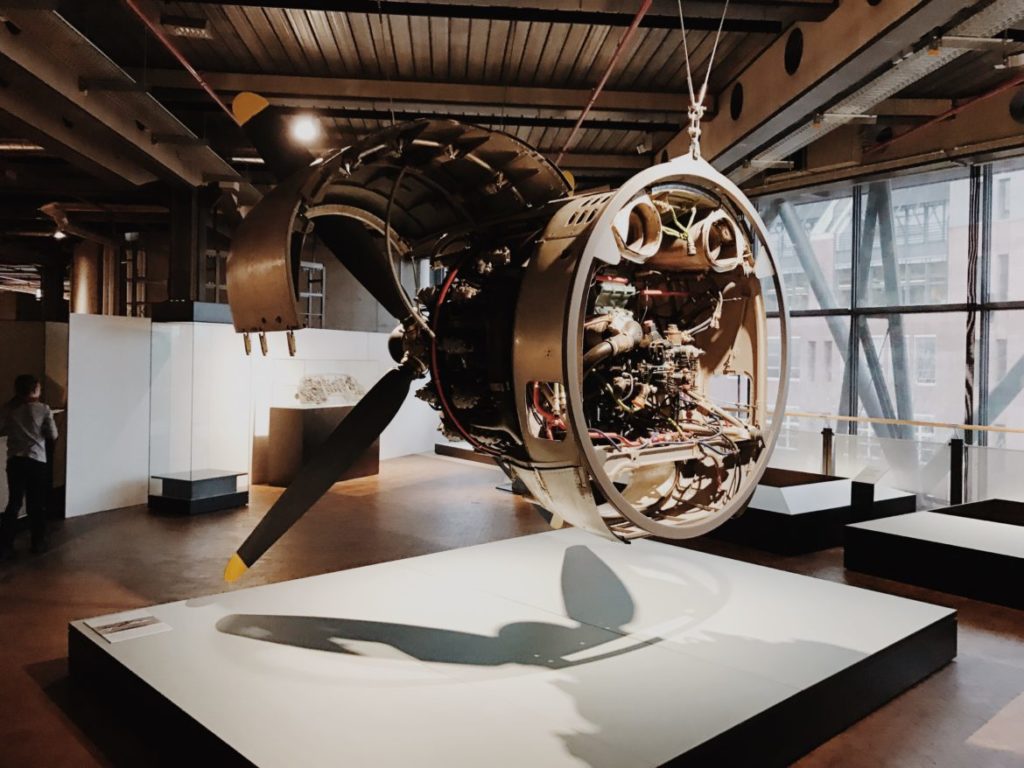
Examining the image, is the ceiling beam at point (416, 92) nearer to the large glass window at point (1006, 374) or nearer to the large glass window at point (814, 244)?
the large glass window at point (814, 244)

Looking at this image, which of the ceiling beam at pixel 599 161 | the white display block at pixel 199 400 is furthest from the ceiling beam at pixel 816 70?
the white display block at pixel 199 400

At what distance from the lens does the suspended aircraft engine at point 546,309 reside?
3100 mm

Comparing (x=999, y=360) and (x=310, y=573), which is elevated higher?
(x=999, y=360)

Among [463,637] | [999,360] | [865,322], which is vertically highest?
[865,322]

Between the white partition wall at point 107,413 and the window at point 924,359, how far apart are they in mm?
8859

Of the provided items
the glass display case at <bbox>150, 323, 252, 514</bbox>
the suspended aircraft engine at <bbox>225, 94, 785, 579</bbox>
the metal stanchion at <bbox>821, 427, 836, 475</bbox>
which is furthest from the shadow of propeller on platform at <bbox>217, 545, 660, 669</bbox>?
the metal stanchion at <bbox>821, 427, 836, 475</bbox>

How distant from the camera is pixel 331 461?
3826 millimetres

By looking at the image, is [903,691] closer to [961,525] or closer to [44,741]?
[961,525]

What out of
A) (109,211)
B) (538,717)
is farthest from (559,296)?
(109,211)

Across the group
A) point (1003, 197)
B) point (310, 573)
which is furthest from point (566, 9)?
point (1003, 197)

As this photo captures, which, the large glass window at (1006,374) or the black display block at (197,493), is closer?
the black display block at (197,493)

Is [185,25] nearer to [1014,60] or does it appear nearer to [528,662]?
[528,662]

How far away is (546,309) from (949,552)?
410 centimetres

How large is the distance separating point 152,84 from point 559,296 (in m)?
5.41
